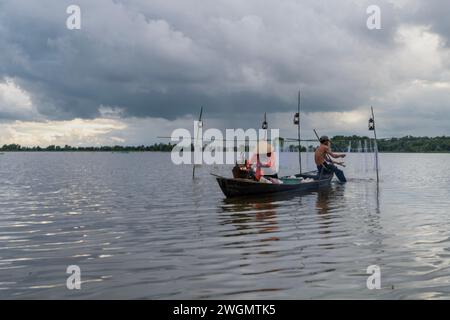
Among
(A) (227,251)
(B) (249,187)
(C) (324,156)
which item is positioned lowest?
(A) (227,251)

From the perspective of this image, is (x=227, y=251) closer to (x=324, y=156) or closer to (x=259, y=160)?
(x=259, y=160)

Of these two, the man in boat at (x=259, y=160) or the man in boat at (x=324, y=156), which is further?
the man in boat at (x=324, y=156)

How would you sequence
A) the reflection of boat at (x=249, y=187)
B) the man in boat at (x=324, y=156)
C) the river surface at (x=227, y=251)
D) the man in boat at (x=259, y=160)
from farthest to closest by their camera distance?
the man in boat at (x=324, y=156) < the man in boat at (x=259, y=160) < the reflection of boat at (x=249, y=187) < the river surface at (x=227, y=251)

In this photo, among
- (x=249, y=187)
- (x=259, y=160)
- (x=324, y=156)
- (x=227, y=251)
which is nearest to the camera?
(x=227, y=251)

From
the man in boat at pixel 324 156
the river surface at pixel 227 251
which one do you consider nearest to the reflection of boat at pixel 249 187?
the river surface at pixel 227 251

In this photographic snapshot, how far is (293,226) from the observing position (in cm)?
1428

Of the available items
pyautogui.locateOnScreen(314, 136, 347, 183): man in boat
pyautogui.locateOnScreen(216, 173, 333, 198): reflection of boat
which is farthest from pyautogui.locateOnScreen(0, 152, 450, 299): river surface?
pyautogui.locateOnScreen(314, 136, 347, 183): man in boat

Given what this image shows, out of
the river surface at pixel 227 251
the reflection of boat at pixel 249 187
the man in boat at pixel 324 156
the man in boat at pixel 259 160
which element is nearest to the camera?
the river surface at pixel 227 251

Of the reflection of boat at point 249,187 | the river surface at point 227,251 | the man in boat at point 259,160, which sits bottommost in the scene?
the river surface at point 227,251

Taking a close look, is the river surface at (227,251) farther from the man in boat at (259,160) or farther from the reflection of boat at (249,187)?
the man in boat at (259,160)

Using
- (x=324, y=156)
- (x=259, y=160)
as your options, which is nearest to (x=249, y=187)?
(x=259, y=160)

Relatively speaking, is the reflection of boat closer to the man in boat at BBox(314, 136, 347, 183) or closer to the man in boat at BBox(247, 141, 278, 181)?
the man in boat at BBox(247, 141, 278, 181)
